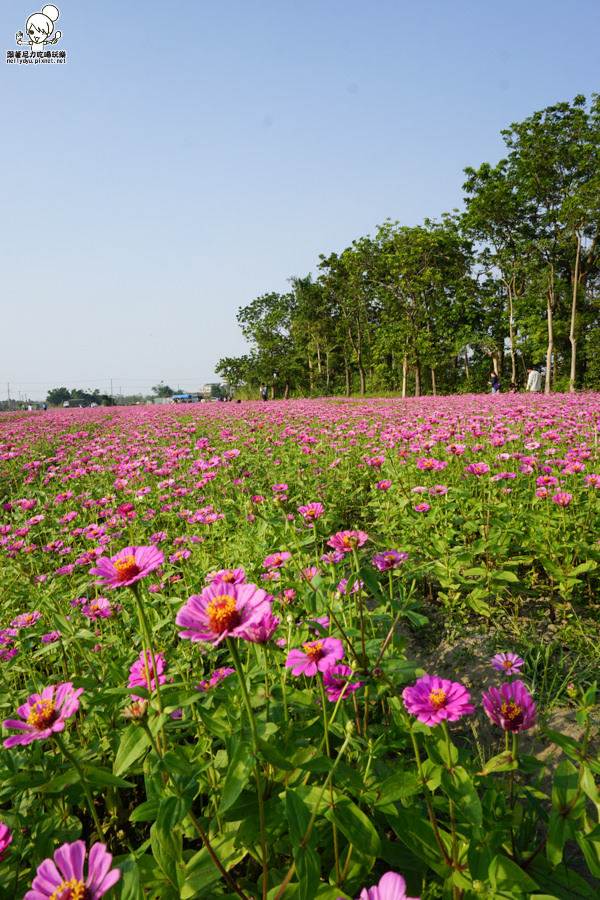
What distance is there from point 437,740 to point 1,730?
4.43 feet

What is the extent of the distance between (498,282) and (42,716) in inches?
1144

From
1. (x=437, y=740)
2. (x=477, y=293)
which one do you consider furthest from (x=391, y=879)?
(x=477, y=293)

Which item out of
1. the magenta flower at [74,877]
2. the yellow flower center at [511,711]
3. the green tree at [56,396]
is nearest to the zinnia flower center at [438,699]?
the yellow flower center at [511,711]

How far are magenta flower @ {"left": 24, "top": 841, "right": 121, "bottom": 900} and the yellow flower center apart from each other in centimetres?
74

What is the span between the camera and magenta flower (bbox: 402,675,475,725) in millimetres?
858

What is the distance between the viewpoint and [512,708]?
2.98ft

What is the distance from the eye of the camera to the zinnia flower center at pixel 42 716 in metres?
0.86

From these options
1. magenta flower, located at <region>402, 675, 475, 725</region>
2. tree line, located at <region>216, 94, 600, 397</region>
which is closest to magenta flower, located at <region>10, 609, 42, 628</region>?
magenta flower, located at <region>402, 675, 475, 725</region>

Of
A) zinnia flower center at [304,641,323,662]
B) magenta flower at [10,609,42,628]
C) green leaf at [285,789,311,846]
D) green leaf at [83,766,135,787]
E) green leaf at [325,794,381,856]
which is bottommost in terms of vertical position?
magenta flower at [10,609,42,628]

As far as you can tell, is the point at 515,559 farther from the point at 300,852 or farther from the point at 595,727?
the point at 300,852

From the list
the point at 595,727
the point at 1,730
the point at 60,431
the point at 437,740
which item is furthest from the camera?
the point at 60,431

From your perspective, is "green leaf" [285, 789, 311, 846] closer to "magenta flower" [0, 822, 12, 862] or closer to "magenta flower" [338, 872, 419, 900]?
"magenta flower" [338, 872, 419, 900]

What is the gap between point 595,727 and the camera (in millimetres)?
1645

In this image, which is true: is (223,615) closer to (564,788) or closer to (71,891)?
(71,891)
